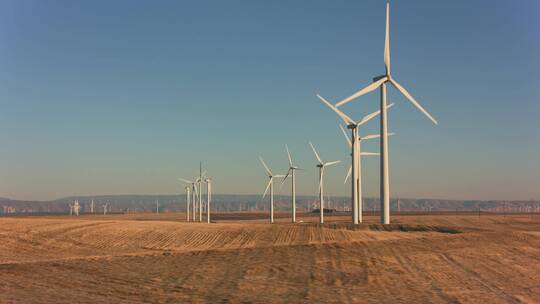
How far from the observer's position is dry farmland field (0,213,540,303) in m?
22.8

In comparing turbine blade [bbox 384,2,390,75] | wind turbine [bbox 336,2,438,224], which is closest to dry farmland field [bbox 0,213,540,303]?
wind turbine [bbox 336,2,438,224]

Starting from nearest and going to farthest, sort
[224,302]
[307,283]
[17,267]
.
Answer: [224,302] → [307,283] → [17,267]

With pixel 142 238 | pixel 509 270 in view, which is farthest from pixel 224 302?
pixel 142 238

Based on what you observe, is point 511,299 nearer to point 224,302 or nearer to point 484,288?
point 484,288

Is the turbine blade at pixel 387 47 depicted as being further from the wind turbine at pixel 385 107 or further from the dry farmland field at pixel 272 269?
the dry farmland field at pixel 272 269

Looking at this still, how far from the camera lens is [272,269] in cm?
3111

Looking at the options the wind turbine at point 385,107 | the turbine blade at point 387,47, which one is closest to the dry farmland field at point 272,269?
the wind turbine at point 385,107

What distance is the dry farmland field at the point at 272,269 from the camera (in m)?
22.8

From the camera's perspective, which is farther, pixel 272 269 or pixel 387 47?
pixel 387 47

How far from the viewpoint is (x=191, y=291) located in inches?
925

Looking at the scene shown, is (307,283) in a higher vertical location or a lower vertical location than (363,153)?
lower

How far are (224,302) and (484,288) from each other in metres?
12.5

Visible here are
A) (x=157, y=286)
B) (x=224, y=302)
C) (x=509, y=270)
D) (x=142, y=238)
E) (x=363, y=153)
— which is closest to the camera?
(x=224, y=302)

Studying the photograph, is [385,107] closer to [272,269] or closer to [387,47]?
[387,47]
